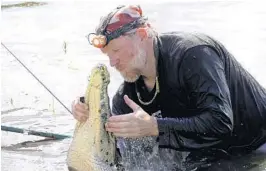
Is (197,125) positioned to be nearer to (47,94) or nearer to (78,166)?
(78,166)

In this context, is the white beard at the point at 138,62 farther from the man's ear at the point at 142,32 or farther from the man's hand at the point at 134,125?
the man's hand at the point at 134,125

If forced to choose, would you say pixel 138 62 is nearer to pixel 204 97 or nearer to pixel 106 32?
pixel 106 32

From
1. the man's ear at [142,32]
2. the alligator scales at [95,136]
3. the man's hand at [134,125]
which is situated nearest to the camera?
the man's hand at [134,125]

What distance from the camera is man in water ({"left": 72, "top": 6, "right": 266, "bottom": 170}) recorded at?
470 centimetres

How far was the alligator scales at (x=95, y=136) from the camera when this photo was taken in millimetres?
4746

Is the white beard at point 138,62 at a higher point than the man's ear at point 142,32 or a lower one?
lower

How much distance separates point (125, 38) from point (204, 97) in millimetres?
728

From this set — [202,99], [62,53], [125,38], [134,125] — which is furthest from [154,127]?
[62,53]

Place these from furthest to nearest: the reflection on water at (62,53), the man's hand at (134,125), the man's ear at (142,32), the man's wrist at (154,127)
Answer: the reflection on water at (62,53), the man's ear at (142,32), the man's wrist at (154,127), the man's hand at (134,125)

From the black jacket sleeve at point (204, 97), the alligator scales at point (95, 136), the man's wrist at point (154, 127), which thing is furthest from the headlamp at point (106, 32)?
the man's wrist at point (154, 127)

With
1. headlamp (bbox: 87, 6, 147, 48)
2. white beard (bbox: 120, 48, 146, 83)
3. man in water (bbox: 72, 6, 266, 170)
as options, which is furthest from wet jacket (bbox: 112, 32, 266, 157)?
headlamp (bbox: 87, 6, 147, 48)

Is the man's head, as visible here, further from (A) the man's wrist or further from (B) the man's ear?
(A) the man's wrist

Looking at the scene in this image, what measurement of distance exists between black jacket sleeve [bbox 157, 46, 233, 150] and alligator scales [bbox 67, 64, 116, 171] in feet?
1.41

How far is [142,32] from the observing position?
4.86 metres
